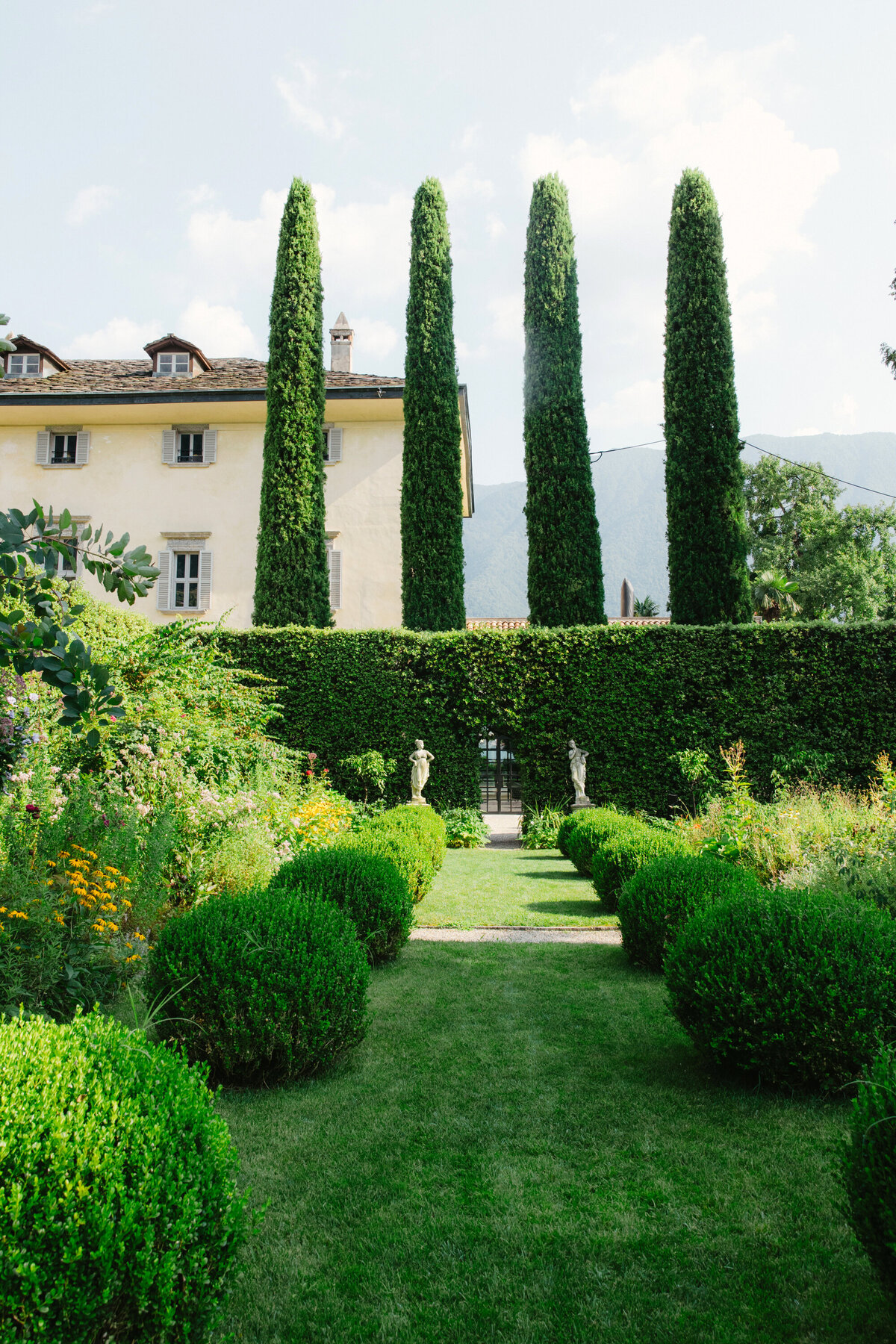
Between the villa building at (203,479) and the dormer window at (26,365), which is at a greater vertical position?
the dormer window at (26,365)

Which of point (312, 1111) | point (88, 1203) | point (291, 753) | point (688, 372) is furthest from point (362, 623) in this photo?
point (88, 1203)

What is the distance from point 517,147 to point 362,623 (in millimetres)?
13912

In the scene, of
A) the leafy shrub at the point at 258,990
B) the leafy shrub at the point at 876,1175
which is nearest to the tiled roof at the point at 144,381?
the leafy shrub at the point at 258,990

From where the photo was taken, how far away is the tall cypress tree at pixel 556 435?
57.7ft

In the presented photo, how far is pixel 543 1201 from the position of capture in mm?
2766

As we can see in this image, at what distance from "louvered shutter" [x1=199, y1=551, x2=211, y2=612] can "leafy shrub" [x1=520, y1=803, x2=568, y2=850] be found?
11278 millimetres

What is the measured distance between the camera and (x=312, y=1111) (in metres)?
3.49

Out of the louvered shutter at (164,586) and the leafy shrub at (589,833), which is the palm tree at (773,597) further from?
the leafy shrub at (589,833)

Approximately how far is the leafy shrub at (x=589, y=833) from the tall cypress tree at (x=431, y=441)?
335 inches

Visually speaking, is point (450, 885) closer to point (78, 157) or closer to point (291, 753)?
point (291, 753)

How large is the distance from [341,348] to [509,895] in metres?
21.7

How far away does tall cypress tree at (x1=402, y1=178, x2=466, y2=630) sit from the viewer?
58.6 ft

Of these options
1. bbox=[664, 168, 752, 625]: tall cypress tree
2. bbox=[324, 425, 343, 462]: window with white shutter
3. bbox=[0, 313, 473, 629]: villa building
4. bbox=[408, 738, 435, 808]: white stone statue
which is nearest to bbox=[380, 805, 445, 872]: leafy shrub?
bbox=[408, 738, 435, 808]: white stone statue

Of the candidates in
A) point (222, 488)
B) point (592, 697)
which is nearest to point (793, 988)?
point (592, 697)
